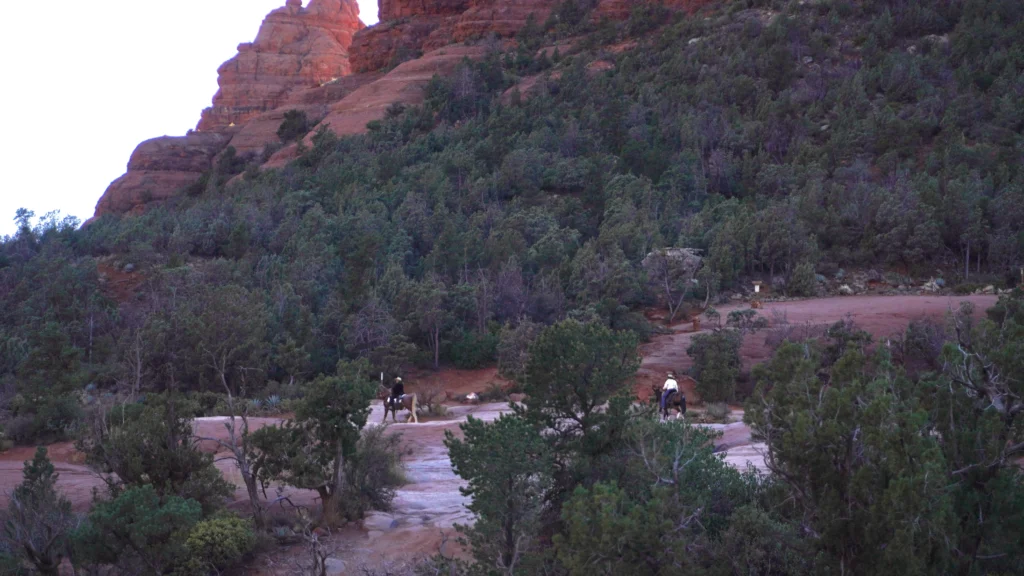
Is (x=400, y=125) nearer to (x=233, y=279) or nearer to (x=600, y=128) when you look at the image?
(x=600, y=128)

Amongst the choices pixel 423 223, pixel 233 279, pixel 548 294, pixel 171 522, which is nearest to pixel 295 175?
pixel 423 223

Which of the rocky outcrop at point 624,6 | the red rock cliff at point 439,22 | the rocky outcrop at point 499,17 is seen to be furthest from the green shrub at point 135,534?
the rocky outcrop at point 499,17

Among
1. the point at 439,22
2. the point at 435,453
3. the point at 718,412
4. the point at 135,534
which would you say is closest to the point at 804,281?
the point at 718,412

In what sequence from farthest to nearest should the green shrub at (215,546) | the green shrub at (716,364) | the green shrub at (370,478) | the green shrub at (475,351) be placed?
the green shrub at (475,351) → the green shrub at (716,364) → the green shrub at (370,478) → the green shrub at (215,546)

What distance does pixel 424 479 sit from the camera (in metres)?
14.9

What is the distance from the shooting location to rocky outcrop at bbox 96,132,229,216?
60.9m

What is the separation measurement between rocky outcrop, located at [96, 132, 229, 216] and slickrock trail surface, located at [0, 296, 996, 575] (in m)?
39.9

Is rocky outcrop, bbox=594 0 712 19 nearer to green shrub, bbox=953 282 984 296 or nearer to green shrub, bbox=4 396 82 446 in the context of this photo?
green shrub, bbox=953 282 984 296

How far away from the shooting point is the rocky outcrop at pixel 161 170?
60.9m

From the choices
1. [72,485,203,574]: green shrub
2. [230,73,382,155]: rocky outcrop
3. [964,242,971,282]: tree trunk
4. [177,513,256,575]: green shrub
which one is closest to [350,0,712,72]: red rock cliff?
[230,73,382,155]: rocky outcrop

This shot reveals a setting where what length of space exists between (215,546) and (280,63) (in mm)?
75861

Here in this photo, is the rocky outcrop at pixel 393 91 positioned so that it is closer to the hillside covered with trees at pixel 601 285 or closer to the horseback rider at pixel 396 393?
the hillside covered with trees at pixel 601 285

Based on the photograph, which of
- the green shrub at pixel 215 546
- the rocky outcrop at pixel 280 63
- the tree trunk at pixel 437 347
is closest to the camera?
the green shrub at pixel 215 546

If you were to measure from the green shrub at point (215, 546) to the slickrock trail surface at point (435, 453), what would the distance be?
386 mm
